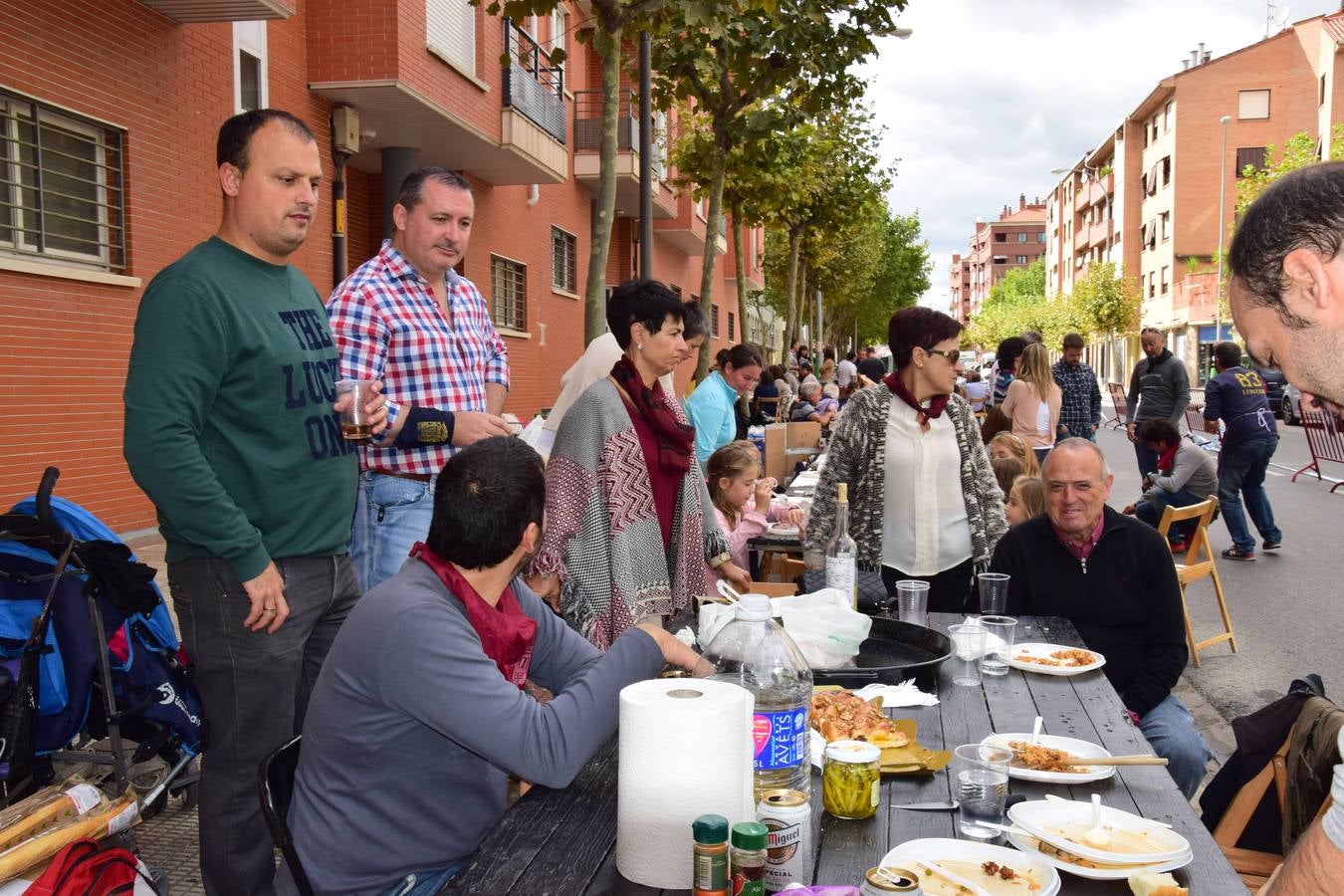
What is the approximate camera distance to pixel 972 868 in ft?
6.54

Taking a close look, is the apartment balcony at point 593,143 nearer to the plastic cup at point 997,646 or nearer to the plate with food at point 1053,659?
the plate with food at point 1053,659

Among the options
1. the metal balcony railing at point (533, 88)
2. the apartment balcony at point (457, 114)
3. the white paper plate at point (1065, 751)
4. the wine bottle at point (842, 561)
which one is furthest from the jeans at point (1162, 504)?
the metal balcony railing at point (533, 88)

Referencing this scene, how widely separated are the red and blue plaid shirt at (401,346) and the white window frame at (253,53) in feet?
25.4

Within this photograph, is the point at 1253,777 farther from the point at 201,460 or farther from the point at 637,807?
the point at 201,460

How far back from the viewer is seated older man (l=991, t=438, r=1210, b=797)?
14.0ft

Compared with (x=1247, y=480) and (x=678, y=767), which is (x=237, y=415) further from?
(x=1247, y=480)

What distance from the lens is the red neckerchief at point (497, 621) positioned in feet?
8.32

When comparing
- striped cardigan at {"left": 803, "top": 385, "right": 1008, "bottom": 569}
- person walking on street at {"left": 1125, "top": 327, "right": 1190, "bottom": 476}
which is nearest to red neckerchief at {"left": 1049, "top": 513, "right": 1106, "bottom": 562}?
striped cardigan at {"left": 803, "top": 385, "right": 1008, "bottom": 569}

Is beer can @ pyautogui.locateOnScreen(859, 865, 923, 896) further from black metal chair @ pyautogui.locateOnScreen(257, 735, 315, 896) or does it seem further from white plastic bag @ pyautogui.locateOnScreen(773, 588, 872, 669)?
white plastic bag @ pyautogui.locateOnScreen(773, 588, 872, 669)

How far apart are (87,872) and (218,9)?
8818mm

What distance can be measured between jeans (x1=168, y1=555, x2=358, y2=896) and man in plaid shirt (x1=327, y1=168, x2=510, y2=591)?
2.49 feet

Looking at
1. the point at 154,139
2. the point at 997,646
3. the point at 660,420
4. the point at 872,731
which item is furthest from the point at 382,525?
the point at 154,139

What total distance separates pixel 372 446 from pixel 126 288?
21.7 feet

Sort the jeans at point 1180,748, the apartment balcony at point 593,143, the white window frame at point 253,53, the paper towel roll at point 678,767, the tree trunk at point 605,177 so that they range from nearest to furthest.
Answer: the paper towel roll at point 678,767 < the jeans at point 1180,748 < the tree trunk at point 605,177 < the white window frame at point 253,53 < the apartment balcony at point 593,143
